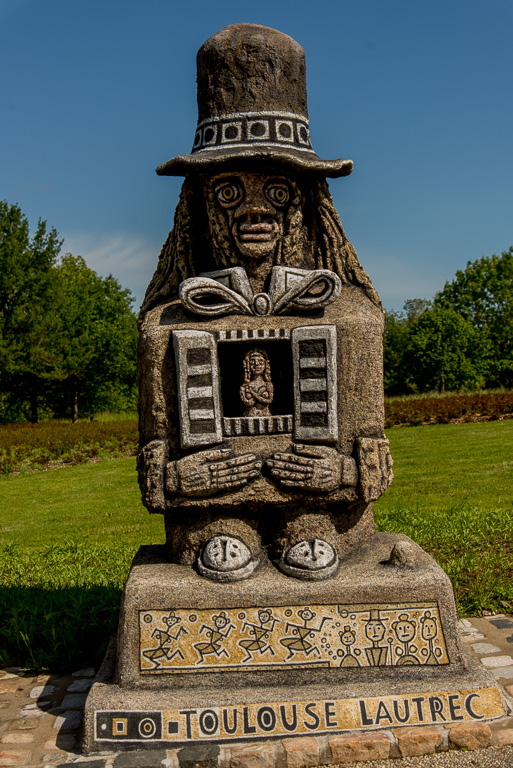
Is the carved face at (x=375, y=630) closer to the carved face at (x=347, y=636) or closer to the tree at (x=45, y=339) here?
the carved face at (x=347, y=636)

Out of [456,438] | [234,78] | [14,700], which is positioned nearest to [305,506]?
[14,700]

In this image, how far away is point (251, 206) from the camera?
3.64m

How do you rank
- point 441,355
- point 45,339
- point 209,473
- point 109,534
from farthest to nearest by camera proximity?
point 441,355, point 45,339, point 109,534, point 209,473

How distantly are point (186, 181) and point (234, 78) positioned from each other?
0.57 metres

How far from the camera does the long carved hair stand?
3.76m

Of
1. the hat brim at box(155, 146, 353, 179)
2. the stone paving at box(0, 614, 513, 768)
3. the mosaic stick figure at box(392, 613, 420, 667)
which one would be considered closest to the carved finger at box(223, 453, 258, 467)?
the mosaic stick figure at box(392, 613, 420, 667)

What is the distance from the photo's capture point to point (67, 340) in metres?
21.8

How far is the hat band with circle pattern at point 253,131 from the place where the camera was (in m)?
3.62

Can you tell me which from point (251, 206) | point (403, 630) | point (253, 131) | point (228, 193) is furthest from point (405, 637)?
point (253, 131)

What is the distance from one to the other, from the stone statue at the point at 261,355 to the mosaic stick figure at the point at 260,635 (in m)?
0.25

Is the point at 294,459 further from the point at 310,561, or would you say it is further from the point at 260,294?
the point at 260,294

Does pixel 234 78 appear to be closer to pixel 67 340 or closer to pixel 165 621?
pixel 165 621

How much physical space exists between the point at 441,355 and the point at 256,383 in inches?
857

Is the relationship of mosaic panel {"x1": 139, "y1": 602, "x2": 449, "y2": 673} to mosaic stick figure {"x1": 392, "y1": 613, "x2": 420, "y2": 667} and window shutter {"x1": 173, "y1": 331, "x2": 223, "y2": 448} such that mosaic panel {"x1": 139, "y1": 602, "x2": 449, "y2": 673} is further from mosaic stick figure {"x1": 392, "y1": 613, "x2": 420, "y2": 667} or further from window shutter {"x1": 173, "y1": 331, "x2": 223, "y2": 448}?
window shutter {"x1": 173, "y1": 331, "x2": 223, "y2": 448}
